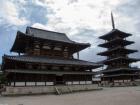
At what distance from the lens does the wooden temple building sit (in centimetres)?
2616

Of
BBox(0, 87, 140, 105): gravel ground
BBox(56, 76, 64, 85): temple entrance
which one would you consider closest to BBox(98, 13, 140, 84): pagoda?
BBox(56, 76, 64, 85): temple entrance

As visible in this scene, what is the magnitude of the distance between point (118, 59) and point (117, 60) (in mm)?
910

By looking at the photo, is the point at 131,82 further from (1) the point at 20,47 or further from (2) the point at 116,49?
(1) the point at 20,47

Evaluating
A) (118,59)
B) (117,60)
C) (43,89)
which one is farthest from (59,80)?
(117,60)

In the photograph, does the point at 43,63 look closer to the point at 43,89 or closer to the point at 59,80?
the point at 43,89

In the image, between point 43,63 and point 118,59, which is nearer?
point 43,63

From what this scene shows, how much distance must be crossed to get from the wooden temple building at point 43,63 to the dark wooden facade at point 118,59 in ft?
71.3

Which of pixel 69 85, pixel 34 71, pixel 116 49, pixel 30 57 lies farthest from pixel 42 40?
pixel 116 49

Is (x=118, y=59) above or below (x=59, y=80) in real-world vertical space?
above

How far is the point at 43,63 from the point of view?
27.2 m

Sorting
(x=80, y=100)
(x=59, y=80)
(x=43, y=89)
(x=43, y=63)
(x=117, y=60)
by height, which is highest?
(x=117, y=60)

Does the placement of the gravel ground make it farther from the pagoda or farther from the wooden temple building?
the pagoda

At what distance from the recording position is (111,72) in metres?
55.4

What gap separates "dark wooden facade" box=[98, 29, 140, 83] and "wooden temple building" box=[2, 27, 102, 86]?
21.7m
